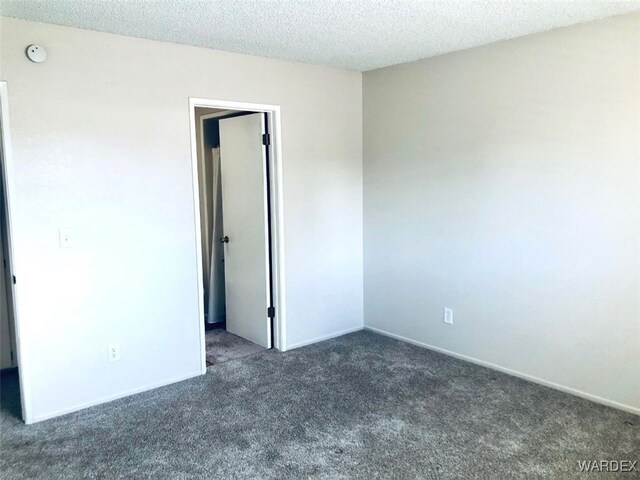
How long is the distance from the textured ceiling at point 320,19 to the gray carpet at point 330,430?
7.89ft

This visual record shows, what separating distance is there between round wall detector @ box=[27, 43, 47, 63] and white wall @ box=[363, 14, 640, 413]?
265 cm

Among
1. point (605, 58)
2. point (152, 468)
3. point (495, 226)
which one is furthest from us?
point (495, 226)

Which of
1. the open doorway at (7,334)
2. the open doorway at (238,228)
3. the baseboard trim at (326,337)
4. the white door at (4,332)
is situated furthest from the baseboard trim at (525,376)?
the white door at (4,332)

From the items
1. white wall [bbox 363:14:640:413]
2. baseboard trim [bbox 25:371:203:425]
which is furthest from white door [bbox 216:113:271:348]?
white wall [bbox 363:14:640:413]

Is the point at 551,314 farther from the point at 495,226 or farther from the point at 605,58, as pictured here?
the point at 605,58

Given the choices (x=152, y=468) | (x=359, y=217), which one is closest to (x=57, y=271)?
(x=152, y=468)

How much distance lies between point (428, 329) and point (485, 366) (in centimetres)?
59

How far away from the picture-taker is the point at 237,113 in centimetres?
449

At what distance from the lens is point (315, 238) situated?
4.34 m

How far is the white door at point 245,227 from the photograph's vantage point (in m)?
4.16

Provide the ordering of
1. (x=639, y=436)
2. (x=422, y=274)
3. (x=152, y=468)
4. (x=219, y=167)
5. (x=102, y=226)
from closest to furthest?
(x=152, y=468) < (x=639, y=436) < (x=102, y=226) < (x=422, y=274) < (x=219, y=167)

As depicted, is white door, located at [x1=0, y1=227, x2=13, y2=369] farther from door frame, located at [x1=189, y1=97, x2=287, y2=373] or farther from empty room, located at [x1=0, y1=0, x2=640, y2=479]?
door frame, located at [x1=189, y1=97, x2=287, y2=373]

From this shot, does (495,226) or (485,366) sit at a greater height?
(495,226)

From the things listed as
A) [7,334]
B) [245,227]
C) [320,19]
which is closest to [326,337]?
[245,227]
